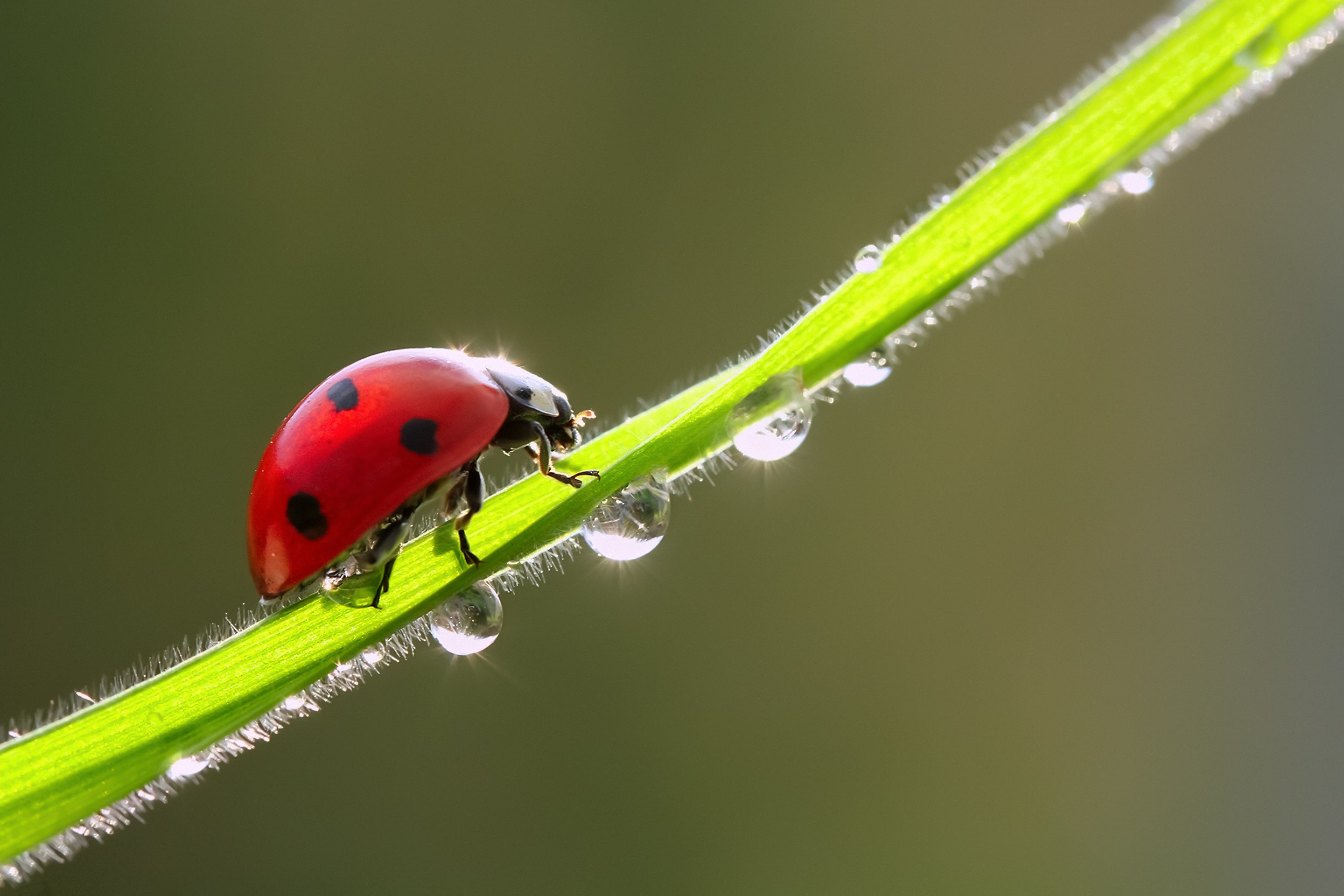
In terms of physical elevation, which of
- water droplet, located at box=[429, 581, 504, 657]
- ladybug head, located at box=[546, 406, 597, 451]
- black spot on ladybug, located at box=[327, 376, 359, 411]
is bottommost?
water droplet, located at box=[429, 581, 504, 657]

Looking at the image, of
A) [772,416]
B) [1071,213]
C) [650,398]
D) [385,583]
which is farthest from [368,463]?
[650,398]

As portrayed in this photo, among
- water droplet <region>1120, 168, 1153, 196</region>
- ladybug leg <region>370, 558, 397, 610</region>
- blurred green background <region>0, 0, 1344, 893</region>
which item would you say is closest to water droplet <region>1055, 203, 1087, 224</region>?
water droplet <region>1120, 168, 1153, 196</region>

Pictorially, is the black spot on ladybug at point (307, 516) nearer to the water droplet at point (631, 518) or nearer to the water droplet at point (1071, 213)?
the water droplet at point (631, 518)

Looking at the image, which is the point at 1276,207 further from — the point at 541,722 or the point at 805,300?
the point at 805,300

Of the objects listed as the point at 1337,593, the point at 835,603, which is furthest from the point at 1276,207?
the point at 835,603

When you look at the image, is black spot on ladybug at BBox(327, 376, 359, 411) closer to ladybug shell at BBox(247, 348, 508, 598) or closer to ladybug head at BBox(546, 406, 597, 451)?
ladybug shell at BBox(247, 348, 508, 598)

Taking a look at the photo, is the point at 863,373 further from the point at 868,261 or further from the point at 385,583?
the point at 385,583

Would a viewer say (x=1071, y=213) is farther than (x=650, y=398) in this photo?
No
